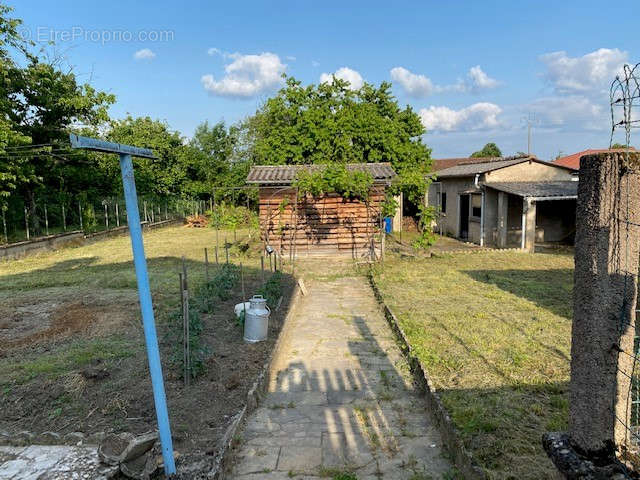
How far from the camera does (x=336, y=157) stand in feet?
68.3

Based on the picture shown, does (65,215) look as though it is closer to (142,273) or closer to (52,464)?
(52,464)

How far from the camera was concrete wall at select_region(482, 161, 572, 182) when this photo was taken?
18.4 meters

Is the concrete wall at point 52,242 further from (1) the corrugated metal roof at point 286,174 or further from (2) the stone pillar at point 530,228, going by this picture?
(2) the stone pillar at point 530,228

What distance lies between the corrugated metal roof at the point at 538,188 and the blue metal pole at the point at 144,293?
50.1ft

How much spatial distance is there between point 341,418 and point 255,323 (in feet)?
7.71

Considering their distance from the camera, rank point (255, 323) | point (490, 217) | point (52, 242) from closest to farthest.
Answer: point (255, 323) < point (52, 242) < point (490, 217)

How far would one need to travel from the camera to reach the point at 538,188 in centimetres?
1683

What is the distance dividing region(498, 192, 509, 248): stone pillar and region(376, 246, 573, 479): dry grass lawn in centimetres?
455

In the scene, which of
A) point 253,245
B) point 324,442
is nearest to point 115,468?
point 324,442

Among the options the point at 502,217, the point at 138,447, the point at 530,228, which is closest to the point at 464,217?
the point at 502,217

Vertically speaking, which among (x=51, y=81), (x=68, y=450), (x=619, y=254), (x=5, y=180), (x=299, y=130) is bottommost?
(x=68, y=450)

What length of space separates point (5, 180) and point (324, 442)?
1552cm

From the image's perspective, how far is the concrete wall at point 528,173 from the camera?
60.4 feet

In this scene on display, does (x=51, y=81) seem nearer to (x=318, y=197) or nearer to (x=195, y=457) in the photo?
(x=318, y=197)
